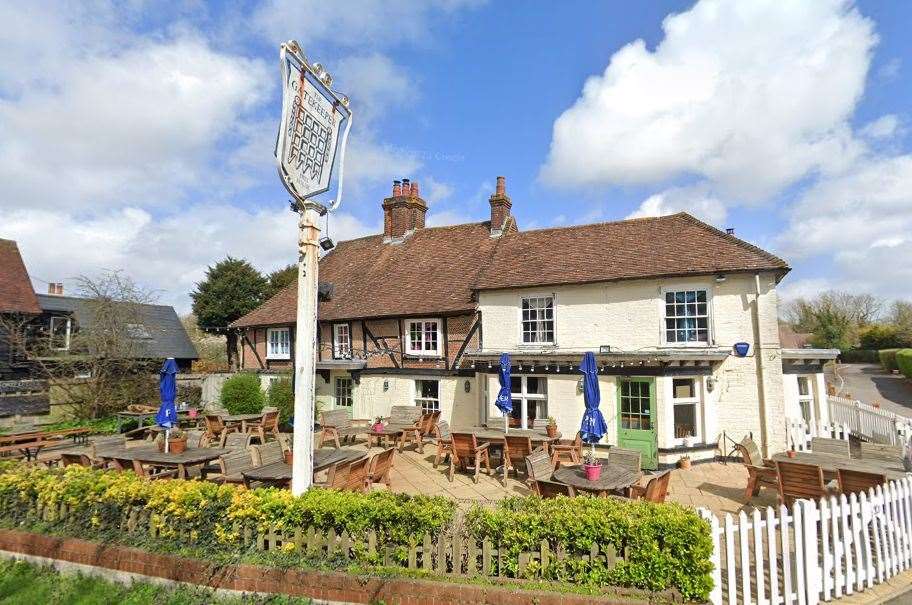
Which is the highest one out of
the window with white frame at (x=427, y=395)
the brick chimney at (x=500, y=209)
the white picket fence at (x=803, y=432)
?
the brick chimney at (x=500, y=209)

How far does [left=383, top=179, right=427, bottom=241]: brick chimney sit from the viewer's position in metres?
21.9

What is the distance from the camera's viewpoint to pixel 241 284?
32.7 m

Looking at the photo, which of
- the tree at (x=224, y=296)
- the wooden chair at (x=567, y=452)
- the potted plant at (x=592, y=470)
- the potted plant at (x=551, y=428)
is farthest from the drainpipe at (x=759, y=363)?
the tree at (x=224, y=296)

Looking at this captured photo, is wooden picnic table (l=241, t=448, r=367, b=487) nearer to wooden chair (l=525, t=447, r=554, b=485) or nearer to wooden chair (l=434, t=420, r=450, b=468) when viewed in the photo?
wooden chair (l=434, t=420, r=450, b=468)

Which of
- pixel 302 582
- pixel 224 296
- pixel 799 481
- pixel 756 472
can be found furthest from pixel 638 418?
pixel 224 296

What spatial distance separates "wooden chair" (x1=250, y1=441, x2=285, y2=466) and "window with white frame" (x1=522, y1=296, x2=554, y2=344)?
822cm

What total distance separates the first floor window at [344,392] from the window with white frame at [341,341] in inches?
39.1

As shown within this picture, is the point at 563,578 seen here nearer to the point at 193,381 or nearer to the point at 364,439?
the point at 364,439

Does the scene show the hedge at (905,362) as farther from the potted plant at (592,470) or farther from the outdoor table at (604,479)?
the potted plant at (592,470)

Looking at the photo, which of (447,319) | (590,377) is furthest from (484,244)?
(590,377)

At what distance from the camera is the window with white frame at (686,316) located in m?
12.7

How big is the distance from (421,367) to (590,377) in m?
8.41

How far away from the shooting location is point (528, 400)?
46.2 ft

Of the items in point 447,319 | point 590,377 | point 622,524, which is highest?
point 447,319
